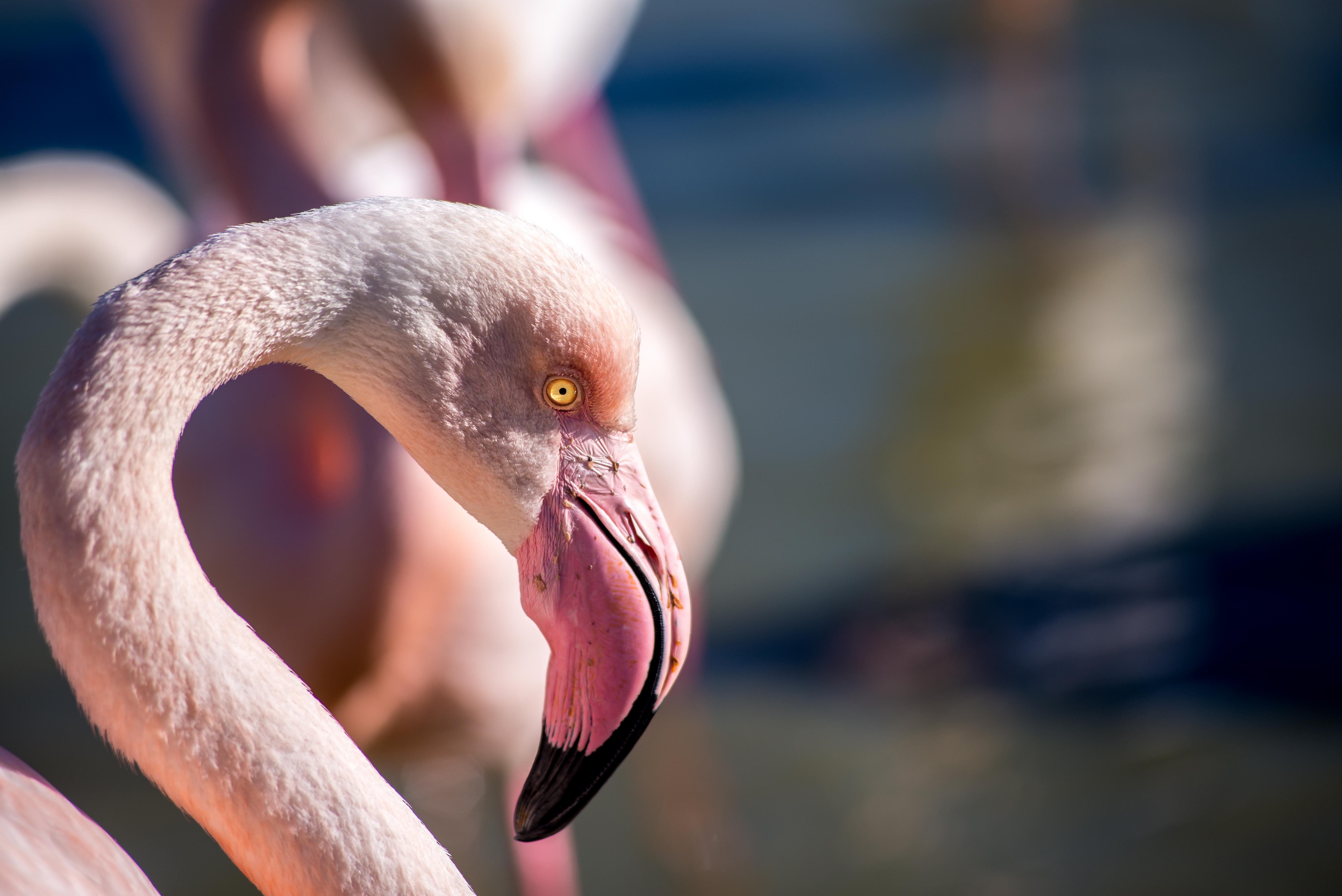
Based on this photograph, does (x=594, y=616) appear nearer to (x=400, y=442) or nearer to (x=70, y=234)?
(x=400, y=442)

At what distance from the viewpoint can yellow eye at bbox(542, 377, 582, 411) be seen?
1.03m

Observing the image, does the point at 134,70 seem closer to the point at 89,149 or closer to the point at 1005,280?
the point at 1005,280

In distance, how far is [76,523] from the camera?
A: 90cm

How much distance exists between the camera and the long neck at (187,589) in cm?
91

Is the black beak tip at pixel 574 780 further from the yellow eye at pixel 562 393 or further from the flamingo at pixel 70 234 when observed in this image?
the flamingo at pixel 70 234

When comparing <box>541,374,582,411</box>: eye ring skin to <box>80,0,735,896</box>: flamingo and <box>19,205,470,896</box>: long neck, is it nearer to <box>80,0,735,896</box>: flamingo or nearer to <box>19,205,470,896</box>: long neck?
<box>19,205,470,896</box>: long neck

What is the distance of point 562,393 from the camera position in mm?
1043

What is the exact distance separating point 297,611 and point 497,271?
3.05 feet

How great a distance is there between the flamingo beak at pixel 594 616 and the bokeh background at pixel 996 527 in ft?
5.90

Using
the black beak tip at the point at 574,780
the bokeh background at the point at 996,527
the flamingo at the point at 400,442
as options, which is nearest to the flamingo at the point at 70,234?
the bokeh background at the point at 996,527

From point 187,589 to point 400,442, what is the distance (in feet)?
0.74

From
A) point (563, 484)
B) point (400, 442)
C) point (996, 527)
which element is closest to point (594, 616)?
point (563, 484)

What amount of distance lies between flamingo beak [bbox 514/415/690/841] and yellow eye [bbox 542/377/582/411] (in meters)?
0.02

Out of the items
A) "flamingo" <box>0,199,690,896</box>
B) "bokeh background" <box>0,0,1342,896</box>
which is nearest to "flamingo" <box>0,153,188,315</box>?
"bokeh background" <box>0,0,1342,896</box>
